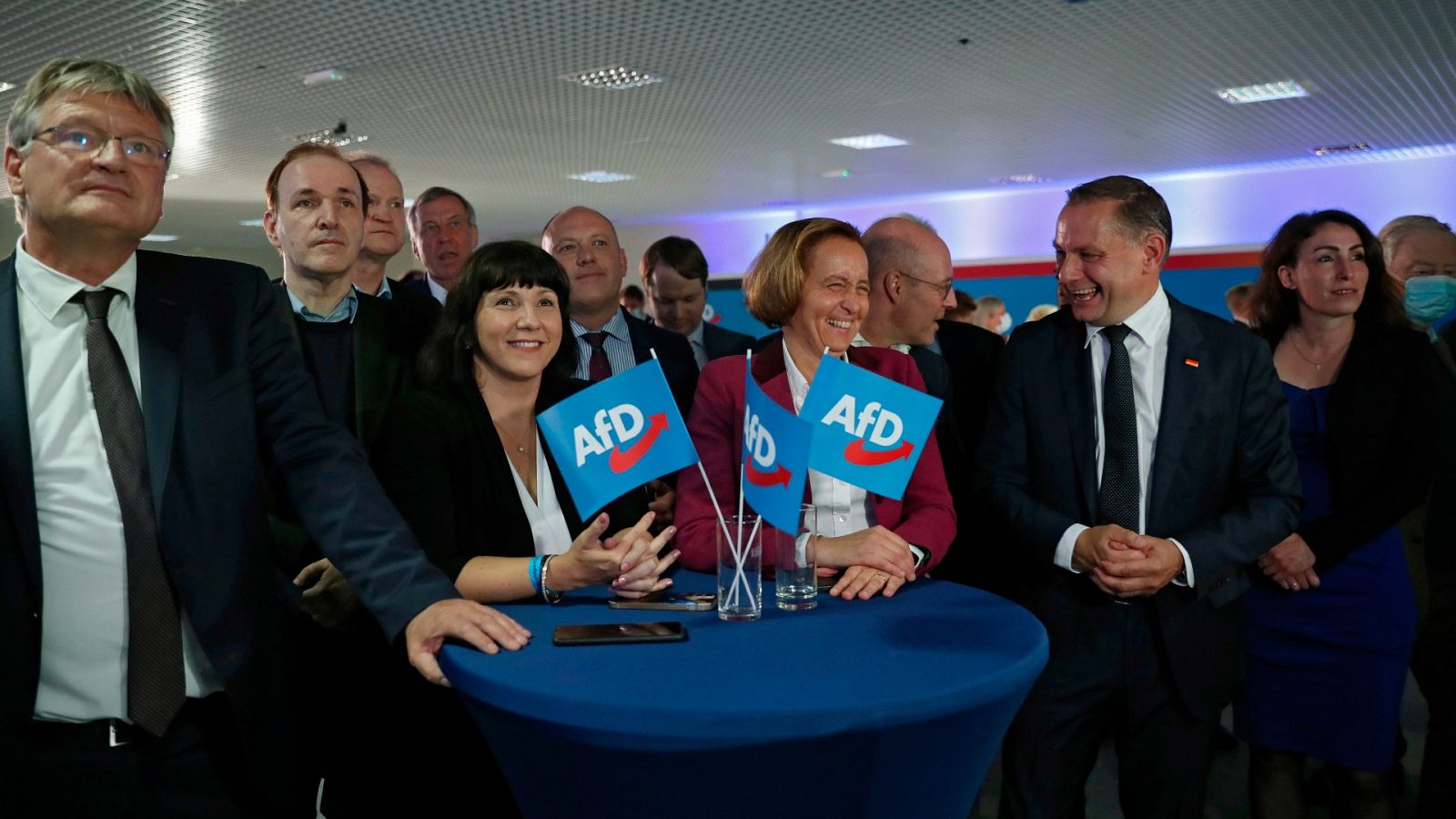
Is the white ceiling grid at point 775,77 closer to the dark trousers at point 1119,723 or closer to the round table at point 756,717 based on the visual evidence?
the dark trousers at point 1119,723

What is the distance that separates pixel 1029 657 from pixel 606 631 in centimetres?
63

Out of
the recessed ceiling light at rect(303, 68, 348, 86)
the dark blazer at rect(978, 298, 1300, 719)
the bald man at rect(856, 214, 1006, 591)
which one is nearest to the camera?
the dark blazer at rect(978, 298, 1300, 719)

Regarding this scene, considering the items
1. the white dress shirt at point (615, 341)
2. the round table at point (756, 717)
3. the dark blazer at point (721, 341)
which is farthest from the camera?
the dark blazer at point (721, 341)

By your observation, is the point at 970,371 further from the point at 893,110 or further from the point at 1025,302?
the point at 1025,302

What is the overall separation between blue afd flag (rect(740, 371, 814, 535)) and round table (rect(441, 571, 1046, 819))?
201mm

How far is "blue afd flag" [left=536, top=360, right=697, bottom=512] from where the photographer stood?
1.80m

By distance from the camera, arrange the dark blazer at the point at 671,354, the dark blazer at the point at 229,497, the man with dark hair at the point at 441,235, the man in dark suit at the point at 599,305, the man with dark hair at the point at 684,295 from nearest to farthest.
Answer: the dark blazer at the point at 229,497 → the dark blazer at the point at 671,354 → the man in dark suit at the point at 599,305 → the man with dark hair at the point at 441,235 → the man with dark hair at the point at 684,295

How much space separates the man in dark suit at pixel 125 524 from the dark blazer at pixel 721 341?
129 inches

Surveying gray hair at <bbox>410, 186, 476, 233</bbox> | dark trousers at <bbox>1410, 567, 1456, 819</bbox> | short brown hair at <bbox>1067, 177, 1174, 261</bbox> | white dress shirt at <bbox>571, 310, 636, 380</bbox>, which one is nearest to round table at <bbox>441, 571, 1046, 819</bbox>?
short brown hair at <bbox>1067, 177, 1174, 261</bbox>

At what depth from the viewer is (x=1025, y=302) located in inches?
465

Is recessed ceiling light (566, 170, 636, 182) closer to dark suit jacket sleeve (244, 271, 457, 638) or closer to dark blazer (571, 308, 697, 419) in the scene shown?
dark blazer (571, 308, 697, 419)

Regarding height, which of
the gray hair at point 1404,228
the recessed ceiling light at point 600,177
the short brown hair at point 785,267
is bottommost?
the short brown hair at point 785,267

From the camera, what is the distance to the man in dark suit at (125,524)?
1463 millimetres

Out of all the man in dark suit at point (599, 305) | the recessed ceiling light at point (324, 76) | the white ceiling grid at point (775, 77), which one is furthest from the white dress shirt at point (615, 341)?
the recessed ceiling light at point (324, 76)
